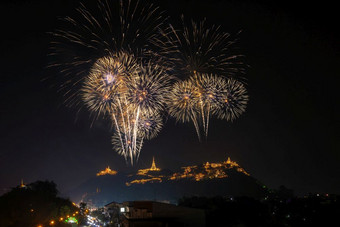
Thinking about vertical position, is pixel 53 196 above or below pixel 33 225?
above

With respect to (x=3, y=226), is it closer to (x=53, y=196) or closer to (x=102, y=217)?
(x=53, y=196)

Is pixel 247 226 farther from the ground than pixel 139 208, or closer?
closer

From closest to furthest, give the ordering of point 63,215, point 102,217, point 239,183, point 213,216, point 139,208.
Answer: point 139,208 → point 213,216 → point 63,215 → point 102,217 → point 239,183

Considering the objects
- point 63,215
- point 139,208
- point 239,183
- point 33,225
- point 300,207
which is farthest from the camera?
point 239,183

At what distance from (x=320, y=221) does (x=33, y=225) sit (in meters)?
42.0

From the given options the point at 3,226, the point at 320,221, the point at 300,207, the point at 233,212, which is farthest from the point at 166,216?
the point at 300,207

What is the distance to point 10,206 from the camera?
42438 mm

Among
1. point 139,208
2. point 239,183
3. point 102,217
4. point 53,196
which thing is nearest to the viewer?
point 139,208

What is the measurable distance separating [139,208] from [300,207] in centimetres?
3675

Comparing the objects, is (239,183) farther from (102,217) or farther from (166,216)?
(166,216)

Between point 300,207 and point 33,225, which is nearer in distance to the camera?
point 33,225

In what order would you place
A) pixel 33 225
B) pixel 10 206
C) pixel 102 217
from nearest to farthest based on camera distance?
pixel 10 206 < pixel 33 225 < pixel 102 217

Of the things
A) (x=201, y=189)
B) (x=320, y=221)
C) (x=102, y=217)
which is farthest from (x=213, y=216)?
(x=201, y=189)

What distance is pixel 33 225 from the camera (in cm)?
4556
